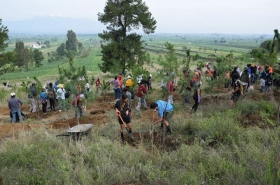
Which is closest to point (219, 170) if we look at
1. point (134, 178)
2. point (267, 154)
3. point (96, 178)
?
point (267, 154)

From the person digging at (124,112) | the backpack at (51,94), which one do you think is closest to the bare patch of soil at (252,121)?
the person digging at (124,112)

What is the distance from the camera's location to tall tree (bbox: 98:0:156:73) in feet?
65.9

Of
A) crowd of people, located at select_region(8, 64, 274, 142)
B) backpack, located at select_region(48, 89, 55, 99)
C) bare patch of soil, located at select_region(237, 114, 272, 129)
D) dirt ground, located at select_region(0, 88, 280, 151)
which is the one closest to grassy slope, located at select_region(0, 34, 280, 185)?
dirt ground, located at select_region(0, 88, 280, 151)

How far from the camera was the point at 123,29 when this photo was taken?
21.1 meters

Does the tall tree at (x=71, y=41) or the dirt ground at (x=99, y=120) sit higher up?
the tall tree at (x=71, y=41)

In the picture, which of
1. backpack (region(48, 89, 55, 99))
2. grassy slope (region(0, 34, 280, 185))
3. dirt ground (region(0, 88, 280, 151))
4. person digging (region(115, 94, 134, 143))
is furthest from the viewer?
backpack (region(48, 89, 55, 99))

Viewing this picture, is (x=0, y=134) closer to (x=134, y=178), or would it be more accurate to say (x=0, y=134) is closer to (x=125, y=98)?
(x=125, y=98)

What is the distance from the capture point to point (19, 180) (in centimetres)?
470

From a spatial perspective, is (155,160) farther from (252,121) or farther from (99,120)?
(99,120)

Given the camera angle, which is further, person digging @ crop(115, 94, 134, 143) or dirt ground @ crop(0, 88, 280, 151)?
person digging @ crop(115, 94, 134, 143)

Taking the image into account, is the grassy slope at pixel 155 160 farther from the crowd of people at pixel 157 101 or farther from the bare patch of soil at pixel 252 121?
the crowd of people at pixel 157 101

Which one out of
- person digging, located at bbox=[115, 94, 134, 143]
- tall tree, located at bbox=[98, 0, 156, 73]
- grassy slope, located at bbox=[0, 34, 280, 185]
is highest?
tall tree, located at bbox=[98, 0, 156, 73]

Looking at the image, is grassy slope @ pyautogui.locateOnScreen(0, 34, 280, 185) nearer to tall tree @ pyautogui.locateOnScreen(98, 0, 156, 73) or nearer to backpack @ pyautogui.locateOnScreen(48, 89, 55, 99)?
backpack @ pyautogui.locateOnScreen(48, 89, 55, 99)

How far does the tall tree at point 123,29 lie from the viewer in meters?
20.1
